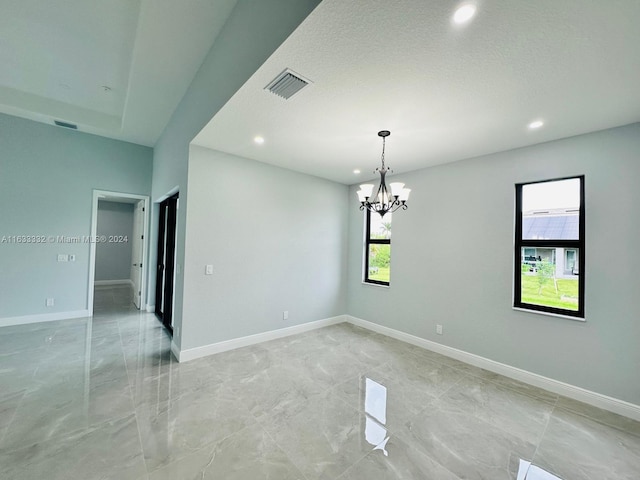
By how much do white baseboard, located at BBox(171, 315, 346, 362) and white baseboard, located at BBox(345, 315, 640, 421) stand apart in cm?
131

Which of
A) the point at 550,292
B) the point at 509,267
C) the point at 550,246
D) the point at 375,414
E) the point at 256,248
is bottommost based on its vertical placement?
the point at 375,414

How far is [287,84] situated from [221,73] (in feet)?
3.02

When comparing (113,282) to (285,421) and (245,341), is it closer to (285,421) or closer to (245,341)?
(245,341)

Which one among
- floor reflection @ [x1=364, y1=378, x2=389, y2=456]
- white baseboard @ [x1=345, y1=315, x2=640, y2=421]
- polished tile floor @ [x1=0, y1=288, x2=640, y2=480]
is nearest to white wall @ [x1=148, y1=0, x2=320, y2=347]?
polished tile floor @ [x1=0, y1=288, x2=640, y2=480]

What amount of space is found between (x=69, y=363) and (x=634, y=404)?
5961 millimetres

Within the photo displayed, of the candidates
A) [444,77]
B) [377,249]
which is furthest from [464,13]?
[377,249]

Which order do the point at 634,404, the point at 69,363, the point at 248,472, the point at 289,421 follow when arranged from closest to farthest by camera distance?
1. the point at 248,472
2. the point at 289,421
3. the point at 634,404
4. the point at 69,363

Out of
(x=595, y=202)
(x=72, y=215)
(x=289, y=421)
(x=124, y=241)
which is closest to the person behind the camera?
(x=289, y=421)

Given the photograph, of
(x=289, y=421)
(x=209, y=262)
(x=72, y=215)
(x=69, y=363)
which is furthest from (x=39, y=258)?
(x=289, y=421)

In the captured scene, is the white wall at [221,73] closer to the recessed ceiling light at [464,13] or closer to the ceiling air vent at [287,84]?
the ceiling air vent at [287,84]

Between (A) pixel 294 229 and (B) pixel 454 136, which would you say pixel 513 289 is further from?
(A) pixel 294 229

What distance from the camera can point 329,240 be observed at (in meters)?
5.00

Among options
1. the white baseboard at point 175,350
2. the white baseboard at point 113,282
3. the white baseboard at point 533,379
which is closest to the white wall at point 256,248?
the white baseboard at point 175,350

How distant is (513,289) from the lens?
10.5ft
